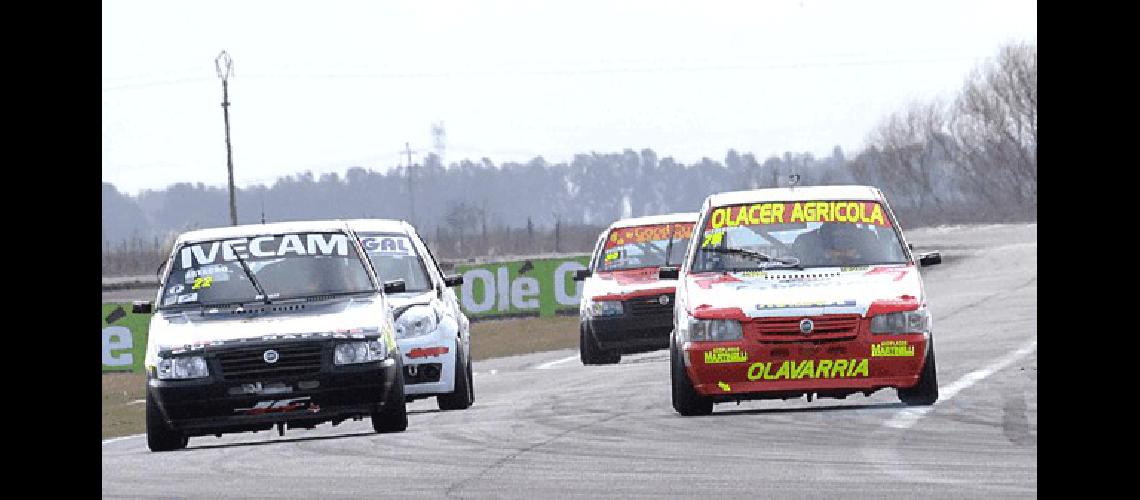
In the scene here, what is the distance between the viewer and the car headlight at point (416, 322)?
55.1 ft

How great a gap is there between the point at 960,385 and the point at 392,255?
646cm

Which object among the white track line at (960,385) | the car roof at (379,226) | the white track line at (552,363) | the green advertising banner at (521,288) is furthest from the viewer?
the green advertising banner at (521,288)

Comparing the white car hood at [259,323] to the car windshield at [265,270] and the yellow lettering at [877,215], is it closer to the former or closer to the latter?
the car windshield at [265,270]

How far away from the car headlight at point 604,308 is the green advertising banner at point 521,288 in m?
20.6

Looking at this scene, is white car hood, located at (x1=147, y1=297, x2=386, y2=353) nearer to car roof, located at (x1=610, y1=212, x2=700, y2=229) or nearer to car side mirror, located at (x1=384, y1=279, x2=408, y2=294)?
car side mirror, located at (x1=384, y1=279, x2=408, y2=294)

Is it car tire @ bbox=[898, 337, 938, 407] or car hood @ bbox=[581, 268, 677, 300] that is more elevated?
car hood @ bbox=[581, 268, 677, 300]

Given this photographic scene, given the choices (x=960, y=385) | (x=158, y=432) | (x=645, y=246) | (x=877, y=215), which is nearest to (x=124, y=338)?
(x=645, y=246)

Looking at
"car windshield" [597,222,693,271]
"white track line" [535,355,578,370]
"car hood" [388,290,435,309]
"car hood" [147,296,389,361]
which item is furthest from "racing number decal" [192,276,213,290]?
"white track line" [535,355,578,370]

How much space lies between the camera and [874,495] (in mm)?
12531

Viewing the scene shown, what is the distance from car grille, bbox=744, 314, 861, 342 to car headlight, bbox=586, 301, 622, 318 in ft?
28.3

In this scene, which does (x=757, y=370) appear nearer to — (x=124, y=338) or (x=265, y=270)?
(x=265, y=270)

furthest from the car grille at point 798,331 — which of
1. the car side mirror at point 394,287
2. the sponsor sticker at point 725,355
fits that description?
the car side mirror at point 394,287

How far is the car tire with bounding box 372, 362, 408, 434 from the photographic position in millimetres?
14711

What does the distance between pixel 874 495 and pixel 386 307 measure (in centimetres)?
417
